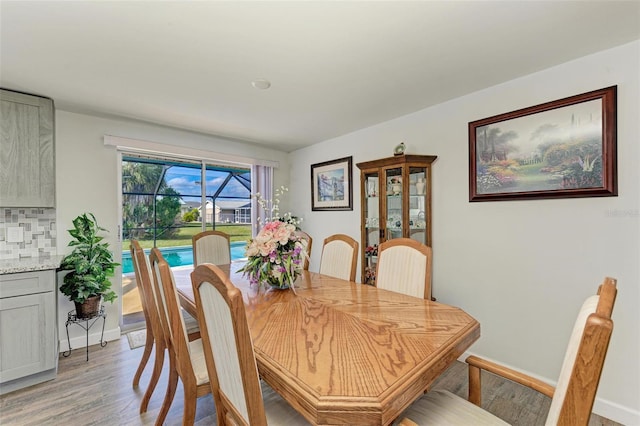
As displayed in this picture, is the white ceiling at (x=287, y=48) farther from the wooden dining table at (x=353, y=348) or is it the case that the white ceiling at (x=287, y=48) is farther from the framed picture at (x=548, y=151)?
the wooden dining table at (x=353, y=348)

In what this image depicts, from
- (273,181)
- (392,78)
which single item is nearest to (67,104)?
(273,181)

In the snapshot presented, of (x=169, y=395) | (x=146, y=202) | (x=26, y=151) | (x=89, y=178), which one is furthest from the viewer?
(x=146, y=202)

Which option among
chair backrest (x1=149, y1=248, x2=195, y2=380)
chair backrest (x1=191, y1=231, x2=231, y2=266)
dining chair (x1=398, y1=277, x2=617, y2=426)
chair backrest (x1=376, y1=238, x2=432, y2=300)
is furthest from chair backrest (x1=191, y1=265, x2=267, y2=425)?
chair backrest (x1=191, y1=231, x2=231, y2=266)

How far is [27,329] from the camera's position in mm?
2152

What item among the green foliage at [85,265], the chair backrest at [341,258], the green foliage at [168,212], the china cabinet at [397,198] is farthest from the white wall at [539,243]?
the green foliage at [85,265]

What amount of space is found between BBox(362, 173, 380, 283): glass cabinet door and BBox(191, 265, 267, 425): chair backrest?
2.24 m

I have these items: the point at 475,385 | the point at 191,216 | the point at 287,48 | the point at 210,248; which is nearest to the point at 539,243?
the point at 475,385

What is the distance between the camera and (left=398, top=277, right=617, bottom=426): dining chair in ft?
1.98

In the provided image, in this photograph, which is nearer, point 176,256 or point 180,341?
point 180,341

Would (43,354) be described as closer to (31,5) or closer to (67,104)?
(67,104)

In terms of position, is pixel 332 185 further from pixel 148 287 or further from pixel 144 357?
pixel 144 357

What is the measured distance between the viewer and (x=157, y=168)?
12.4ft

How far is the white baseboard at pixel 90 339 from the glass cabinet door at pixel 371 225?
2769 millimetres

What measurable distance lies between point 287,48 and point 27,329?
2838 mm
